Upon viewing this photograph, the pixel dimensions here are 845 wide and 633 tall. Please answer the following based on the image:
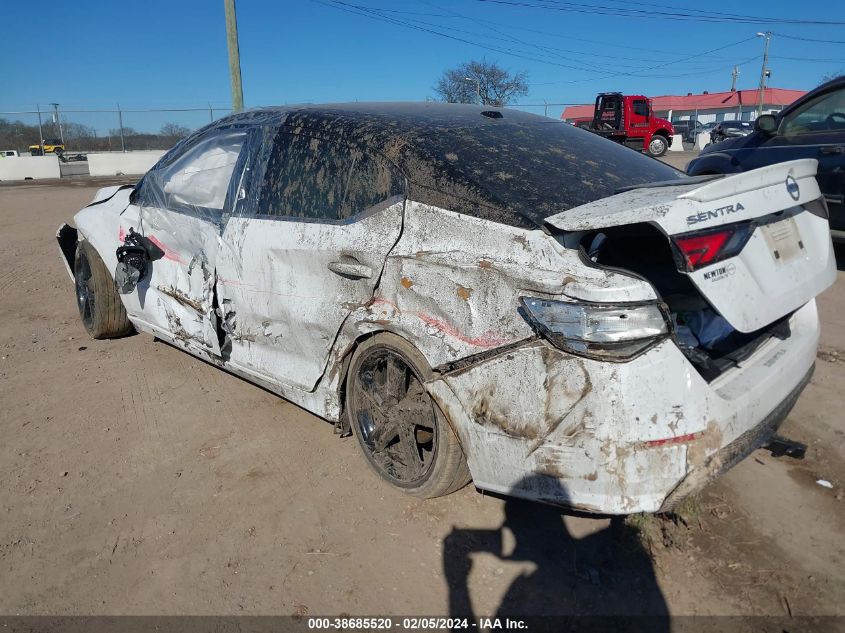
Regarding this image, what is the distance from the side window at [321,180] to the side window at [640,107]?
26.7 m

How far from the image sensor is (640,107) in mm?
27250

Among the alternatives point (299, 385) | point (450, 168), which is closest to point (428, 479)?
point (299, 385)

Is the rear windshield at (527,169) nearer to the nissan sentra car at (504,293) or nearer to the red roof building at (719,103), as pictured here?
the nissan sentra car at (504,293)

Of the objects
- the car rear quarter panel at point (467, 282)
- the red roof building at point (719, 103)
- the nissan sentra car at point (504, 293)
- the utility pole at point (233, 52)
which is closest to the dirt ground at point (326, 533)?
the nissan sentra car at point (504, 293)

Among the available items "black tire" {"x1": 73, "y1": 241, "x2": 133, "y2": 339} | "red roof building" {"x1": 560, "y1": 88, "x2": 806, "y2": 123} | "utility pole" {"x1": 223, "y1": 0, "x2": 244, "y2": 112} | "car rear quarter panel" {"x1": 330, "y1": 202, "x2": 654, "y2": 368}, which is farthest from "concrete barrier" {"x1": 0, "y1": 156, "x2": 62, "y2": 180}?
"red roof building" {"x1": 560, "y1": 88, "x2": 806, "y2": 123}

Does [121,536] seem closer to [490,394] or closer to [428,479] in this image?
[428,479]

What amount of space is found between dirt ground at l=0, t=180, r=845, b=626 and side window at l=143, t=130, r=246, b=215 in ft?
4.03

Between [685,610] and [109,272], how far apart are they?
163 inches

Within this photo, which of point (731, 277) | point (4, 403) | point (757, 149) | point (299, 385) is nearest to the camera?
point (731, 277)

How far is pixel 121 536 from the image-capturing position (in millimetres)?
2754

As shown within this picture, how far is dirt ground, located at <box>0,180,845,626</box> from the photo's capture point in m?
2.37

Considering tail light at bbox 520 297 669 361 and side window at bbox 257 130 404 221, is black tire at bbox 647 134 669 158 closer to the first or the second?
side window at bbox 257 130 404 221

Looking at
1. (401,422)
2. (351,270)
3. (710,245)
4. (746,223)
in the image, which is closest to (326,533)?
(401,422)

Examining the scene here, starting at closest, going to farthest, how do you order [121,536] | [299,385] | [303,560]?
[303,560] < [121,536] < [299,385]
